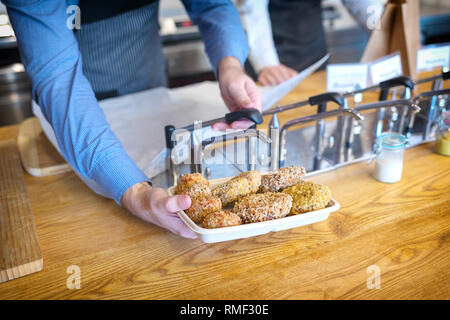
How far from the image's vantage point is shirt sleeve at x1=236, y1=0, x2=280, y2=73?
6.23 ft

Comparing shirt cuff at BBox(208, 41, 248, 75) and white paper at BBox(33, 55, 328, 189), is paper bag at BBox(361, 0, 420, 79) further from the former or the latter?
shirt cuff at BBox(208, 41, 248, 75)

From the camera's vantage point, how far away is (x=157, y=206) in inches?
32.3

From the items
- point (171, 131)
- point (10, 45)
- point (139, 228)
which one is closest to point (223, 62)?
point (171, 131)

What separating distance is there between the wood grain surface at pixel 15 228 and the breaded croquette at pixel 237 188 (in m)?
0.39

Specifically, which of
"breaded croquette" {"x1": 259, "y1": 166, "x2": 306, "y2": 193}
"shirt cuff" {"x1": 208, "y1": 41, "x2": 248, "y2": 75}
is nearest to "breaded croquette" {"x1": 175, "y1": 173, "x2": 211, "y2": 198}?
"breaded croquette" {"x1": 259, "y1": 166, "x2": 306, "y2": 193}

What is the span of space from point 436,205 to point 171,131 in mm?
682

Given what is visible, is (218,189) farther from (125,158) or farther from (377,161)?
(377,161)

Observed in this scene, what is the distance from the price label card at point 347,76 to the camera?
1.35 m

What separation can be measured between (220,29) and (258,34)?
2.24 feet

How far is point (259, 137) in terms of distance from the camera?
0.89 m

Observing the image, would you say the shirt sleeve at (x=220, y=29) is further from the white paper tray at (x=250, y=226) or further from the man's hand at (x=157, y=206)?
the white paper tray at (x=250, y=226)

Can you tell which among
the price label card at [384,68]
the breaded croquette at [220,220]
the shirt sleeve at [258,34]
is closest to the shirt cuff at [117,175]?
the breaded croquette at [220,220]
